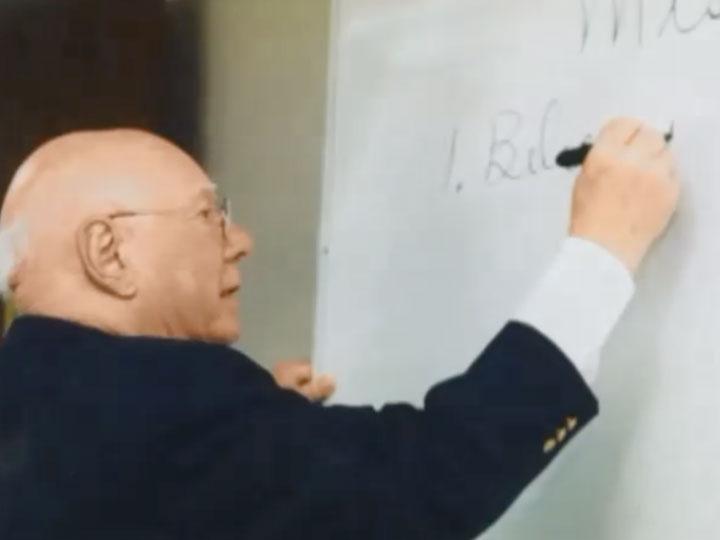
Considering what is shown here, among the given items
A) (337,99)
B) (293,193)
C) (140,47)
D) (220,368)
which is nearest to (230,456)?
(220,368)

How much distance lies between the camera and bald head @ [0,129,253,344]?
0.77 m

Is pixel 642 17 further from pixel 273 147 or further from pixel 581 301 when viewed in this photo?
pixel 273 147

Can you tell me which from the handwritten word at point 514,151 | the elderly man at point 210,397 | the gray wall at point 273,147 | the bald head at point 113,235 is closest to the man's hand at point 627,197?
the elderly man at point 210,397

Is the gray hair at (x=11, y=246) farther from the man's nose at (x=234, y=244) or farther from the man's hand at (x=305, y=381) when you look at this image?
the man's hand at (x=305, y=381)

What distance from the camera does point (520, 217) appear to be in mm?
864

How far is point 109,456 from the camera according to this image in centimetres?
71

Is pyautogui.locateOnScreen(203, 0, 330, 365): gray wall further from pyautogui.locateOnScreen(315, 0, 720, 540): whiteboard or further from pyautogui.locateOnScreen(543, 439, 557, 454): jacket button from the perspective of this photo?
pyautogui.locateOnScreen(543, 439, 557, 454): jacket button

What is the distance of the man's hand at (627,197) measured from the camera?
0.72m

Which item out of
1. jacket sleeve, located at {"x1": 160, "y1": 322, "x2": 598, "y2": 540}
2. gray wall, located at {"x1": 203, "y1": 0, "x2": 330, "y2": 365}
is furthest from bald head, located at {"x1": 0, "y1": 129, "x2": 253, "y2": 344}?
gray wall, located at {"x1": 203, "y1": 0, "x2": 330, "y2": 365}

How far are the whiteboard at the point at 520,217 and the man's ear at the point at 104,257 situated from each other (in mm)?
240

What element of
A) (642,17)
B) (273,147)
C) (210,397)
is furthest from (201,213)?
(273,147)

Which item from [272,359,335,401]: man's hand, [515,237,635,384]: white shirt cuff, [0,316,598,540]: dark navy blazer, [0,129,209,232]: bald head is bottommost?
[272,359,335,401]: man's hand

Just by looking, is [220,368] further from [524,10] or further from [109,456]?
[524,10]

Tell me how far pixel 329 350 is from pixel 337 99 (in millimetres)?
189
